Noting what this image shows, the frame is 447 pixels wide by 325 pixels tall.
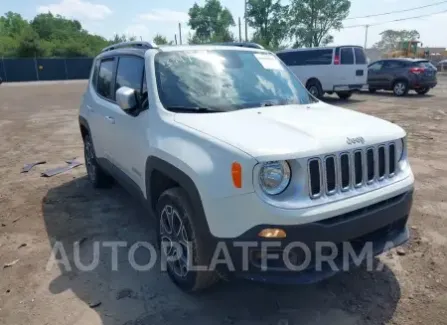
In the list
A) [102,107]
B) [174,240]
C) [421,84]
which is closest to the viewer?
[174,240]

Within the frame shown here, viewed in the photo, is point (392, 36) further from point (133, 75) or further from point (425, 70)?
point (133, 75)

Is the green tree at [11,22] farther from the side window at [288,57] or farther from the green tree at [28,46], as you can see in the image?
the side window at [288,57]

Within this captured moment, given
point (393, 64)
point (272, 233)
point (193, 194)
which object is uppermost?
point (393, 64)

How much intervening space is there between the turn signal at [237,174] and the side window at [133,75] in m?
1.39

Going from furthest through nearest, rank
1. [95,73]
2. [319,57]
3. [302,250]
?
[319,57]
[95,73]
[302,250]

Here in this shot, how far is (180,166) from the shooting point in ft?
9.02

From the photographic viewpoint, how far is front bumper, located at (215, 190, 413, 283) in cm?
241

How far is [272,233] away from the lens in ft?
7.84

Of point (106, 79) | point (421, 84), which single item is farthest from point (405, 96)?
point (106, 79)

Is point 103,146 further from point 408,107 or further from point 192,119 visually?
point 408,107

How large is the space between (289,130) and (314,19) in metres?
59.5

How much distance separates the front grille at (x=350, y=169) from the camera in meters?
2.48

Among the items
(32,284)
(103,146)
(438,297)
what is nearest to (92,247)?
(32,284)

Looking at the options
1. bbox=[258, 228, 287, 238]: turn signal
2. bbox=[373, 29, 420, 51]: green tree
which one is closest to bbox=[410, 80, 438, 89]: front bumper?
bbox=[258, 228, 287, 238]: turn signal
